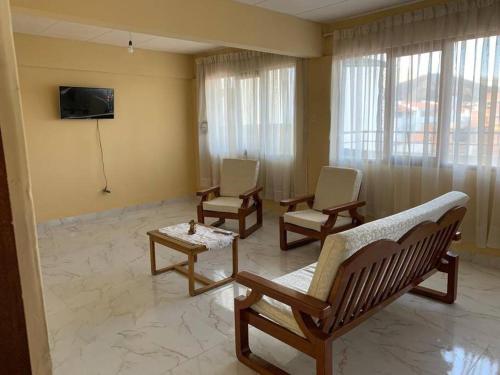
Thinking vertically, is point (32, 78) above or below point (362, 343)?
above

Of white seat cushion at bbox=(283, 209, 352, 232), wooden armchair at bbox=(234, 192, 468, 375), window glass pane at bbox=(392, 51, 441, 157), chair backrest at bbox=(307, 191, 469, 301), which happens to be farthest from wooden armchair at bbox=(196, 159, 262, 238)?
chair backrest at bbox=(307, 191, 469, 301)

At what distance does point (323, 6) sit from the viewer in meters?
3.79

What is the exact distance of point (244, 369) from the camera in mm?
2172

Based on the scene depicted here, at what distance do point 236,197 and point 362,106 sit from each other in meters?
1.92

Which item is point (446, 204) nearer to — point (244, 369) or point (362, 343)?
point (362, 343)

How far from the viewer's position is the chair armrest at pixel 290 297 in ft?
5.74

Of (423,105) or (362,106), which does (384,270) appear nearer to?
(423,105)

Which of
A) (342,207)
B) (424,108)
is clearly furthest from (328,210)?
(424,108)

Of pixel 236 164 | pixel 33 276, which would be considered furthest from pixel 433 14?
pixel 33 276

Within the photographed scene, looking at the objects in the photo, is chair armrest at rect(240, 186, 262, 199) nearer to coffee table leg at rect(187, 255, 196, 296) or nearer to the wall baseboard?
coffee table leg at rect(187, 255, 196, 296)

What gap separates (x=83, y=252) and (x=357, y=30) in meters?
3.71

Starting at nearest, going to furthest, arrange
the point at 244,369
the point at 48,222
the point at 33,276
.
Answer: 1. the point at 33,276
2. the point at 244,369
3. the point at 48,222

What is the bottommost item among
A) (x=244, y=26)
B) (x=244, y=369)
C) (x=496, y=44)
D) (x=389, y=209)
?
(x=244, y=369)

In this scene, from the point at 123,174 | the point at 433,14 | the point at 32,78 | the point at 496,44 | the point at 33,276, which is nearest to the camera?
the point at 33,276
